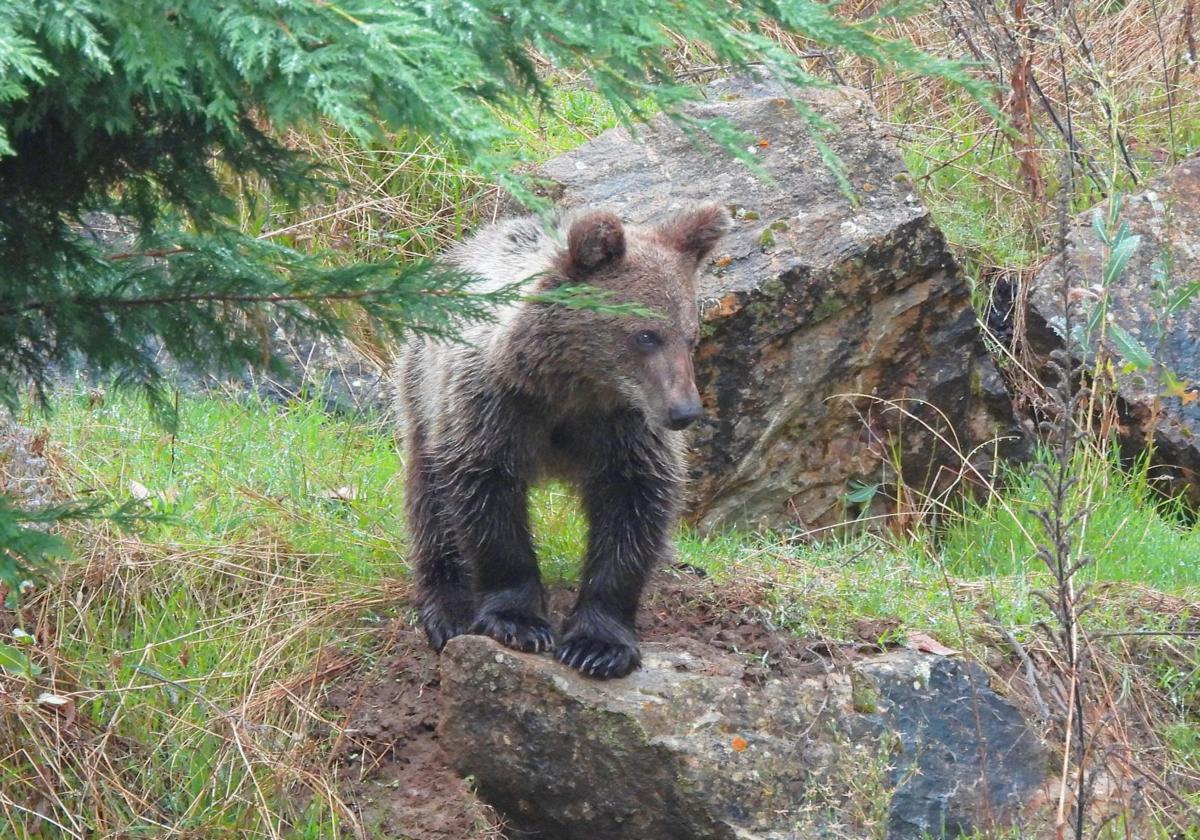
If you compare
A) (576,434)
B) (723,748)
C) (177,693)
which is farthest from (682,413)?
(177,693)

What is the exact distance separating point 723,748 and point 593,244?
1694 millimetres

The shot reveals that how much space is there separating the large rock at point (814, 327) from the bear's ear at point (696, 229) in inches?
52.9

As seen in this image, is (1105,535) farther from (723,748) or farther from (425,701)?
(425,701)

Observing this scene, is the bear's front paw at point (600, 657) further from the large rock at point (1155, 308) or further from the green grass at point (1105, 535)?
the large rock at point (1155, 308)

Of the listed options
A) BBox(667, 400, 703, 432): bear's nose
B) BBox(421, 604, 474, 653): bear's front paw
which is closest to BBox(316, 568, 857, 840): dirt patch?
BBox(421, 604, 474, 653): bear's front paw

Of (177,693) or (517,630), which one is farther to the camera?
(517,630)

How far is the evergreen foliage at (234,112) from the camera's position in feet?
6.97

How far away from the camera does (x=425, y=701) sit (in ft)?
15.7

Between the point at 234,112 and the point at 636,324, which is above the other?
the point at 234,112

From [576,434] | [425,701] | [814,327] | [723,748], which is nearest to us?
[723,748]

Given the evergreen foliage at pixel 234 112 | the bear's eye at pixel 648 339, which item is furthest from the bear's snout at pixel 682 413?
the evergreen foliage at pixel 234 112

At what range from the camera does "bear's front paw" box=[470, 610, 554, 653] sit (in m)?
4.59

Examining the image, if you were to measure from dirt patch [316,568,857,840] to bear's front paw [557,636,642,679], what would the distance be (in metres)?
0.30

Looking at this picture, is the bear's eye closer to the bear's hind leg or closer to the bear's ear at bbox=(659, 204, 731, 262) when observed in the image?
the bear's ear at bbox=(659, 204, 731, 262)
